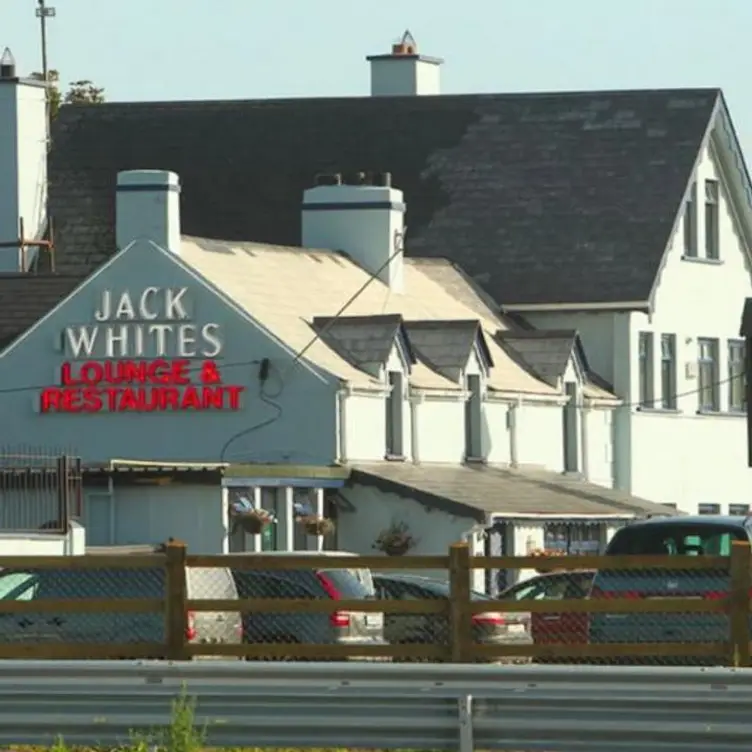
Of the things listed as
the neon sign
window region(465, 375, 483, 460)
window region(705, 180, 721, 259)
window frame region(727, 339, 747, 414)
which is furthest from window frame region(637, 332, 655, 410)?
the neon sign

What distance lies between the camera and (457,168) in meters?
62.9

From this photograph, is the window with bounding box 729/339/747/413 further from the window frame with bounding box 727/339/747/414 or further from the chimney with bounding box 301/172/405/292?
the chimney with bounding box 301/172/405/292

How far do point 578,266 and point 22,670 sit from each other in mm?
39625

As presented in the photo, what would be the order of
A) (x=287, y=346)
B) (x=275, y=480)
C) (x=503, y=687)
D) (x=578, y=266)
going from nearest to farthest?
(x=503, y=687) → (x=275, y=480) → (x=287, y=346) → (x=578, y=266)

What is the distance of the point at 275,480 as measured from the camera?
4728 cm

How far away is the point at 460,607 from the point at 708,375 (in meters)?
37.8

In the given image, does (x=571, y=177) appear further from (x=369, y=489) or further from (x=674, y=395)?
(x=369, y=489)

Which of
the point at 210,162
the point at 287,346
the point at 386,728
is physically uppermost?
the point at 210,162

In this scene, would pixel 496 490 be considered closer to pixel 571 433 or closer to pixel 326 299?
pixel 326 299

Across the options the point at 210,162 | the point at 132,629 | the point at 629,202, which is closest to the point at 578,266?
the point at 629,202

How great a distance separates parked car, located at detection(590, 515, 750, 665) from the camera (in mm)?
26500

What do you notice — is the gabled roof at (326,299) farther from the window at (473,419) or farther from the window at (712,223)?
the window at (712,223)

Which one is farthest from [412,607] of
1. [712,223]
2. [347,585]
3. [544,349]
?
[712,223]

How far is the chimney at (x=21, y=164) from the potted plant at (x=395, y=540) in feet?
46.9
